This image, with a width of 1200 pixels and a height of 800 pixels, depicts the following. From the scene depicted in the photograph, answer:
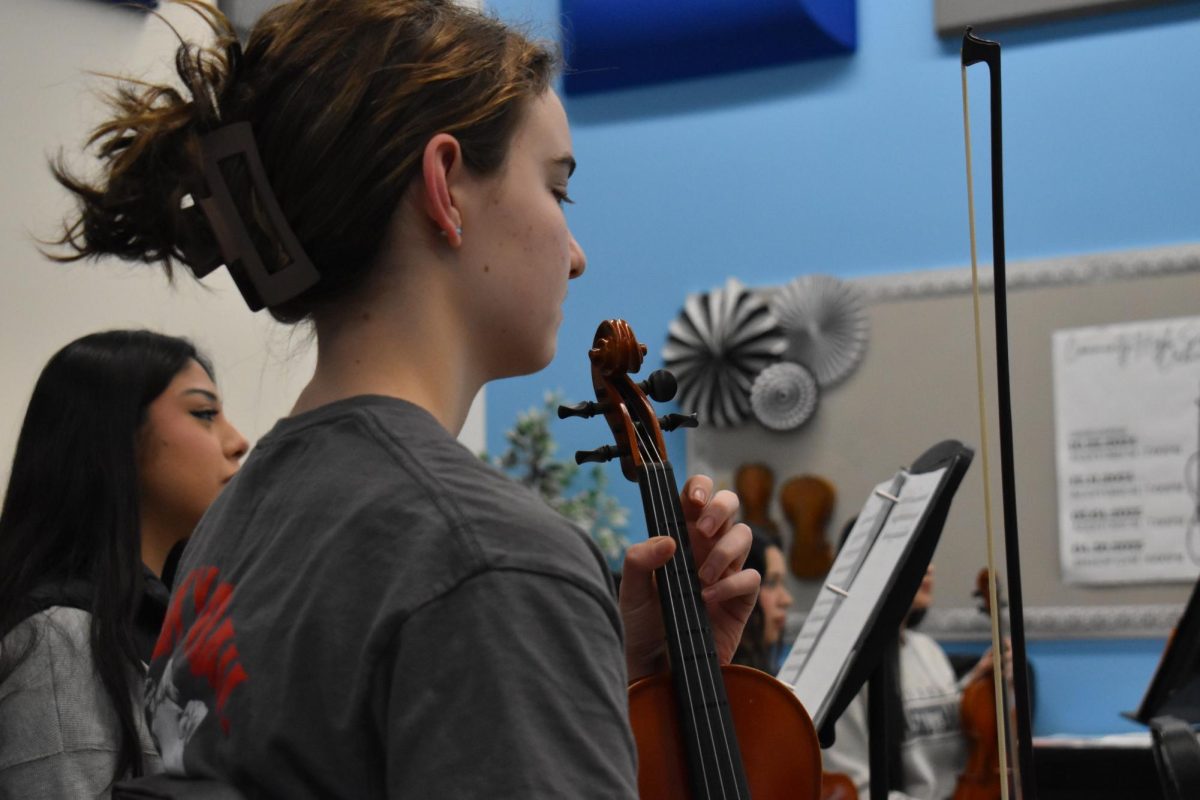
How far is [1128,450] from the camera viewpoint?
446 centimetres

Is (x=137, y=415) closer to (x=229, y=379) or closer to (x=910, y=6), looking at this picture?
(x=229, y=379)

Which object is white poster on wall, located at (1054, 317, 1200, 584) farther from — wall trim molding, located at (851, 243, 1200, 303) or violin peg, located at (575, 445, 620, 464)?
violin peg, located at (575, 445, 620, 464)

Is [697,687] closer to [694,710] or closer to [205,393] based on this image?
[694,710]

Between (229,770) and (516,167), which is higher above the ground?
(516,167)

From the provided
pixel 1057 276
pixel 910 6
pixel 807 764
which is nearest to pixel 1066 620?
pixel 1057 276

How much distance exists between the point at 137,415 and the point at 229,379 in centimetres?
130

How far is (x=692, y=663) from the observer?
4.30 feet

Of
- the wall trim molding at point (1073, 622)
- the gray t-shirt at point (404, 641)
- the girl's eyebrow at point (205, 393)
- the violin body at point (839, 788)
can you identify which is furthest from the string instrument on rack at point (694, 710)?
the wall trim molding at point (1073, 622)

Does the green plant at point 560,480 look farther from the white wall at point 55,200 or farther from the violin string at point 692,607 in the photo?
the violin string at point 692,607

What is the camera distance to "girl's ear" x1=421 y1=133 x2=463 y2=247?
35.4 inches

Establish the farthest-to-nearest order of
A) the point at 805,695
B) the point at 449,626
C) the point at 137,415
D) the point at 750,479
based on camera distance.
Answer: the point at 750,479 < the point at 137,415 < the point at 805,695 < the point at 449,626

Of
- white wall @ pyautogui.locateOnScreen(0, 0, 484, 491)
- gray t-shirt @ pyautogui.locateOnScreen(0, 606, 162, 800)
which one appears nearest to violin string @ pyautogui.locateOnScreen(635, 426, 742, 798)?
gray t-shirt @ pyautogui.locateOnScreen(0, 606, 162, 800)

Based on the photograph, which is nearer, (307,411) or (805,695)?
(307,411)

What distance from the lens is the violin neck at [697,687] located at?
4.22ft
